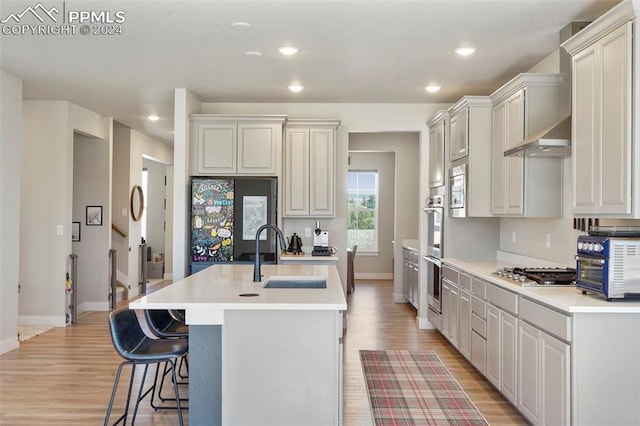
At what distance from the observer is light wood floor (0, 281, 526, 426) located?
343 cm

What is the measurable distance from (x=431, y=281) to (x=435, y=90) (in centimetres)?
215

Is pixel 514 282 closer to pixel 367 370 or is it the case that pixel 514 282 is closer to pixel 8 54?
pixel 367 370

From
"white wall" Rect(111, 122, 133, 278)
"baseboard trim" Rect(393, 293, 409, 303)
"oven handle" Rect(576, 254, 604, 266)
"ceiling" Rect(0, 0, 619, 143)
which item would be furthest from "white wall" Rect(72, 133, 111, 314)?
"oven handle" Rect(576, 254, 604, 266)

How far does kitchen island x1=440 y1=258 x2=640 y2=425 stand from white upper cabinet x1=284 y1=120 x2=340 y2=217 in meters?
2.75

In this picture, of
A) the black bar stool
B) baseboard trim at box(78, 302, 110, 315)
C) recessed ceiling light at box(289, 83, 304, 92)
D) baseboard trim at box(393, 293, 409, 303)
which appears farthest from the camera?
baseboard trim at box(393, 293, 409, 303)

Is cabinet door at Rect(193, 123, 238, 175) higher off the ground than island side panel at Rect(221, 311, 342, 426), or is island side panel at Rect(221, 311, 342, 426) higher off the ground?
cabinet door at Rect(193, 123, 238, 175)

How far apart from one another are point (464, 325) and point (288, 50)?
2789 millimetres

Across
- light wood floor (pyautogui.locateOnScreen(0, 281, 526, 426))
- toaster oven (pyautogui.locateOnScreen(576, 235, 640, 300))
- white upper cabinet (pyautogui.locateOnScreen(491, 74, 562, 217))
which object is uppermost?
white upper cabinet (pyautogui.locateOnScreen(491, 74, 562, 217))

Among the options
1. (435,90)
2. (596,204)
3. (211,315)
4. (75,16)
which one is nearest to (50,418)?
(211,315)

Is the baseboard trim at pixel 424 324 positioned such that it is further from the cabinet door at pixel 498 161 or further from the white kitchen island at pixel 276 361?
the white kitchen island at pixel 276 361

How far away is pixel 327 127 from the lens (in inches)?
236

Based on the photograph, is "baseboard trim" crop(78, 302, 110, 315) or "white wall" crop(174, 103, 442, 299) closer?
"white wall" crop(174, 103, 442, 299)

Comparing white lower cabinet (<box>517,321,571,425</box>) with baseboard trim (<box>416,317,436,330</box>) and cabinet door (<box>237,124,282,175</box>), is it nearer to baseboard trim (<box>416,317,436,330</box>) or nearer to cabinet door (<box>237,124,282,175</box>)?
baseboard trim (<box>416,317,436,330</box>)

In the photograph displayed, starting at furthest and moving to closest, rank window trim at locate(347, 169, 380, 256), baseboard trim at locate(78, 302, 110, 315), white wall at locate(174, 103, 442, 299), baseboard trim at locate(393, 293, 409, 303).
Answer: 1. window trim at locate(347, 169, 380, 256)
2. baseboard trim at locate(393, 293, 409, 303)
3. baseboard trim at locate(78, 302, 110, 315)
4. white wall at locate(174, 103, 442, 299)
